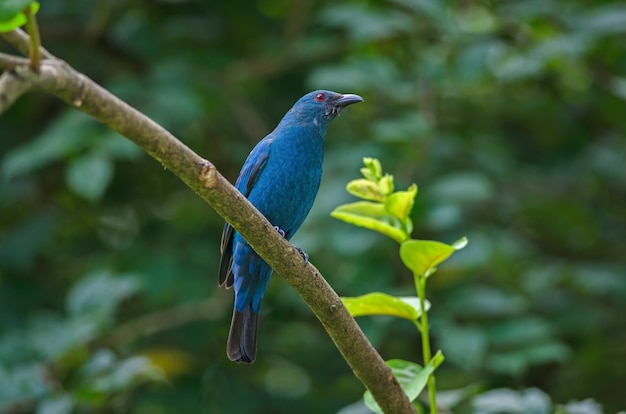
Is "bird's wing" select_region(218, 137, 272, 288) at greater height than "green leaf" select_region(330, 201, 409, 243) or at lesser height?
lesser

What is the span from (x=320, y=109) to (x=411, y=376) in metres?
1.66

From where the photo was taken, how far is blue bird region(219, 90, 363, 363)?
11.3 feet

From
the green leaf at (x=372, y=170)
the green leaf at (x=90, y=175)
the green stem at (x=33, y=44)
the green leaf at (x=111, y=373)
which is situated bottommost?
the green leaf at (x=111, y=373)

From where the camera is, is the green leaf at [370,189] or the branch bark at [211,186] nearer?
the branch bark at [211,186]

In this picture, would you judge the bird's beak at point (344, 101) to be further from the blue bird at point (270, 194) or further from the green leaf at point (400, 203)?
the green leaf at point (400, 203)

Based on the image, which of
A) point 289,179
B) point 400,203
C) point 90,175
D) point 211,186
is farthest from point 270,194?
point 211,186

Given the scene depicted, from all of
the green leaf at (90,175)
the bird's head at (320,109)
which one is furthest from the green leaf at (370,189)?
the green leaf at (90,175)

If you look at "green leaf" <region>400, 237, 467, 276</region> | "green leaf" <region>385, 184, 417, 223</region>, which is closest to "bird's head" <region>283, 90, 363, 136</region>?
"green leaf" <region>385, 184, 417, 223</region>

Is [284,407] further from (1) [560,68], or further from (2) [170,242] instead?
(1) [560,68]

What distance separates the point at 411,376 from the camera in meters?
2.39

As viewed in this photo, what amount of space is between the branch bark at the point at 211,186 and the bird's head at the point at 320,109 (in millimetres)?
1529

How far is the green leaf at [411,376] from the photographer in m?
2.20

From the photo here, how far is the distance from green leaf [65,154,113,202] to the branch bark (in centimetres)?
168

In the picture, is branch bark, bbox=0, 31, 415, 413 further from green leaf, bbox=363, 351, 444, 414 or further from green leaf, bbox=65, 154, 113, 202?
green leaf, bbox=65, 154, 113, 202
